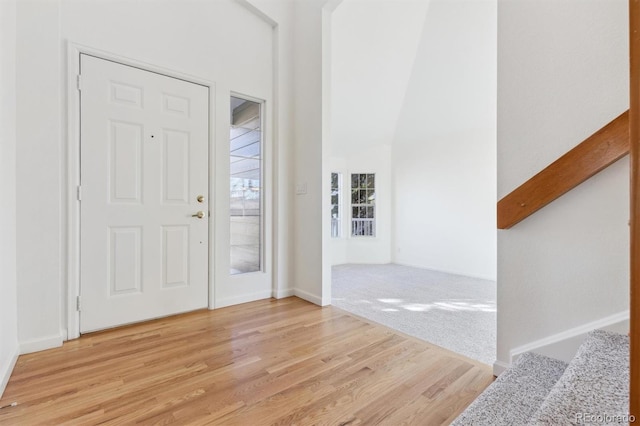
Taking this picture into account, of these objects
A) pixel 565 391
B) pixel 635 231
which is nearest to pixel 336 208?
pixel 565 391

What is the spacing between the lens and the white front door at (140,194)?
2270 mm

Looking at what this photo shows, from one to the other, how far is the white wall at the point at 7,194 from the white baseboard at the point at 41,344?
2.8 inches

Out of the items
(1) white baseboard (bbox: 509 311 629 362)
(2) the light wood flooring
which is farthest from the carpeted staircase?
(2) the light wood flooring

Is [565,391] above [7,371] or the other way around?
above

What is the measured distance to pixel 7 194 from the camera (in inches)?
68.9

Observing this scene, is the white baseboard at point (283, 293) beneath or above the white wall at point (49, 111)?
beneath

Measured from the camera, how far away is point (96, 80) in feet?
7.47

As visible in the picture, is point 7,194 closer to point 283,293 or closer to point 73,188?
point 73,188

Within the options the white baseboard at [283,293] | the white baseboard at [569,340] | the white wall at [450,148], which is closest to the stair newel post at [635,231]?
the white baseboard at [569,340]

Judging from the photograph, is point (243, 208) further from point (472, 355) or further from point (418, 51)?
point (418, 51)

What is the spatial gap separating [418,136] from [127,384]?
5570mm

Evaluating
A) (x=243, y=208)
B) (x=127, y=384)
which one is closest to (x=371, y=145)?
(x=243, y=208)

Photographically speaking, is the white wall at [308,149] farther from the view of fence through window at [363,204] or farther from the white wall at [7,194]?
the view of fence through window at [363,204]

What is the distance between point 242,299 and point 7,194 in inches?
74.7
